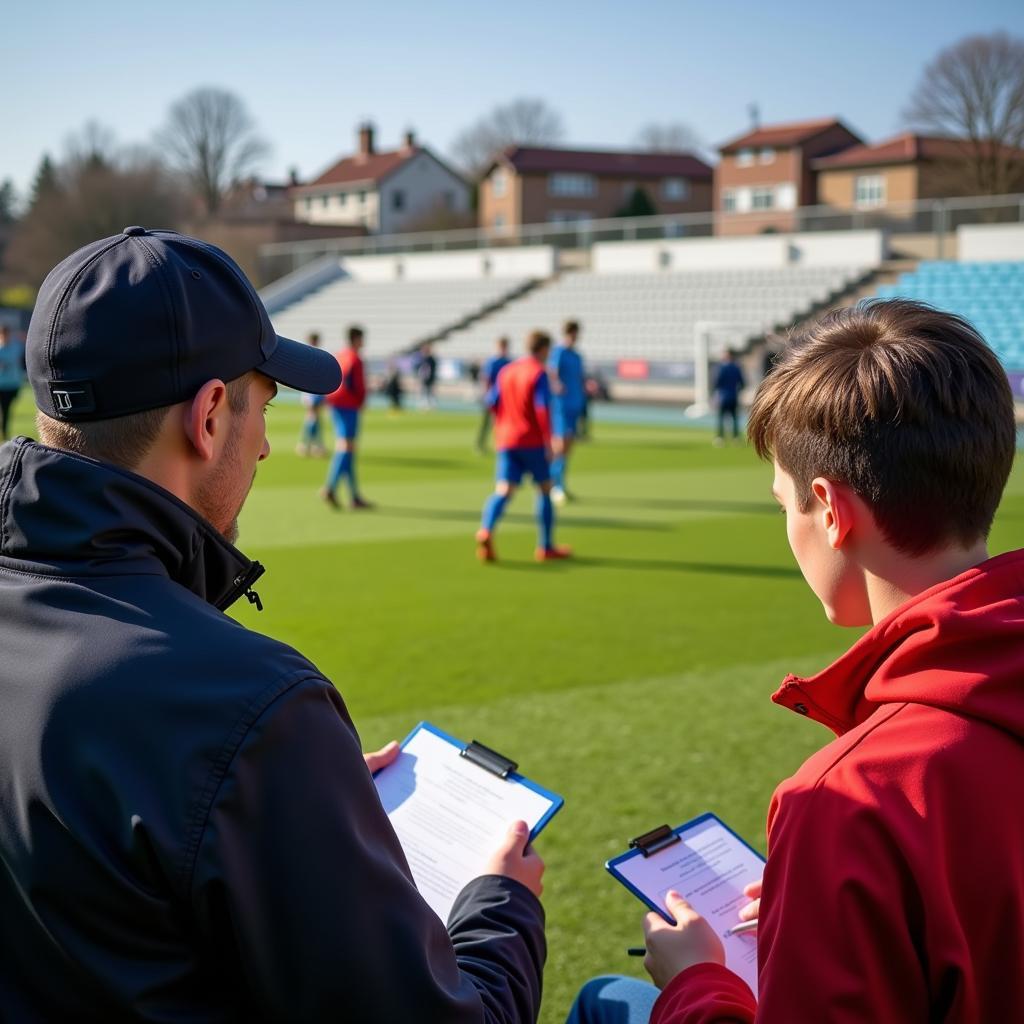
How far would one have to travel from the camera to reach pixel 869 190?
2694 inches

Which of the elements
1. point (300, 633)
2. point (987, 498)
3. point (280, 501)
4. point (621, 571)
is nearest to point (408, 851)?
point (987, 498)

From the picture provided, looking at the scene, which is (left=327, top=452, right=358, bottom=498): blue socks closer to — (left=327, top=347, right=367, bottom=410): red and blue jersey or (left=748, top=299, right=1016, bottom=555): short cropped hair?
(left=327, top=347, right=367, bottom=410): red and blue jersey

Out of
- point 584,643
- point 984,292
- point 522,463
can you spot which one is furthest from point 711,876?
point 984,292

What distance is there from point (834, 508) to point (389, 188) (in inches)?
3712

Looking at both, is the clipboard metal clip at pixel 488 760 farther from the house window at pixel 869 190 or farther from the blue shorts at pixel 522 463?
the house window at pixel 869 190

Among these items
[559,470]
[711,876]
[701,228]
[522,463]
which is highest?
[701,228]

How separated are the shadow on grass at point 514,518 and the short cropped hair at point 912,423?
11590 mm

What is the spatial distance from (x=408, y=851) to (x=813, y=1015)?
1.05 m

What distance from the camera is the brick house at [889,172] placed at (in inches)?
2208

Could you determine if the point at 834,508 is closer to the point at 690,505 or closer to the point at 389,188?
the point at 690,505

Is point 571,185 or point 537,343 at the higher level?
point 571,185

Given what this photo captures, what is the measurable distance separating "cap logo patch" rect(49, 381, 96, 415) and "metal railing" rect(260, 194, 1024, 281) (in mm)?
36157

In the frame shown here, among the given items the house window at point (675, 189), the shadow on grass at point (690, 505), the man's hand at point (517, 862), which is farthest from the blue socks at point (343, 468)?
the house window at point (675, 189)

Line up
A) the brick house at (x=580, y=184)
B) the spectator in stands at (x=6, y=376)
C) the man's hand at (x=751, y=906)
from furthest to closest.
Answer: the brick house at (x=580, y=184) < the spectator in stands at (x=6, y=376) < the man's hand at (x=751, y=906)
